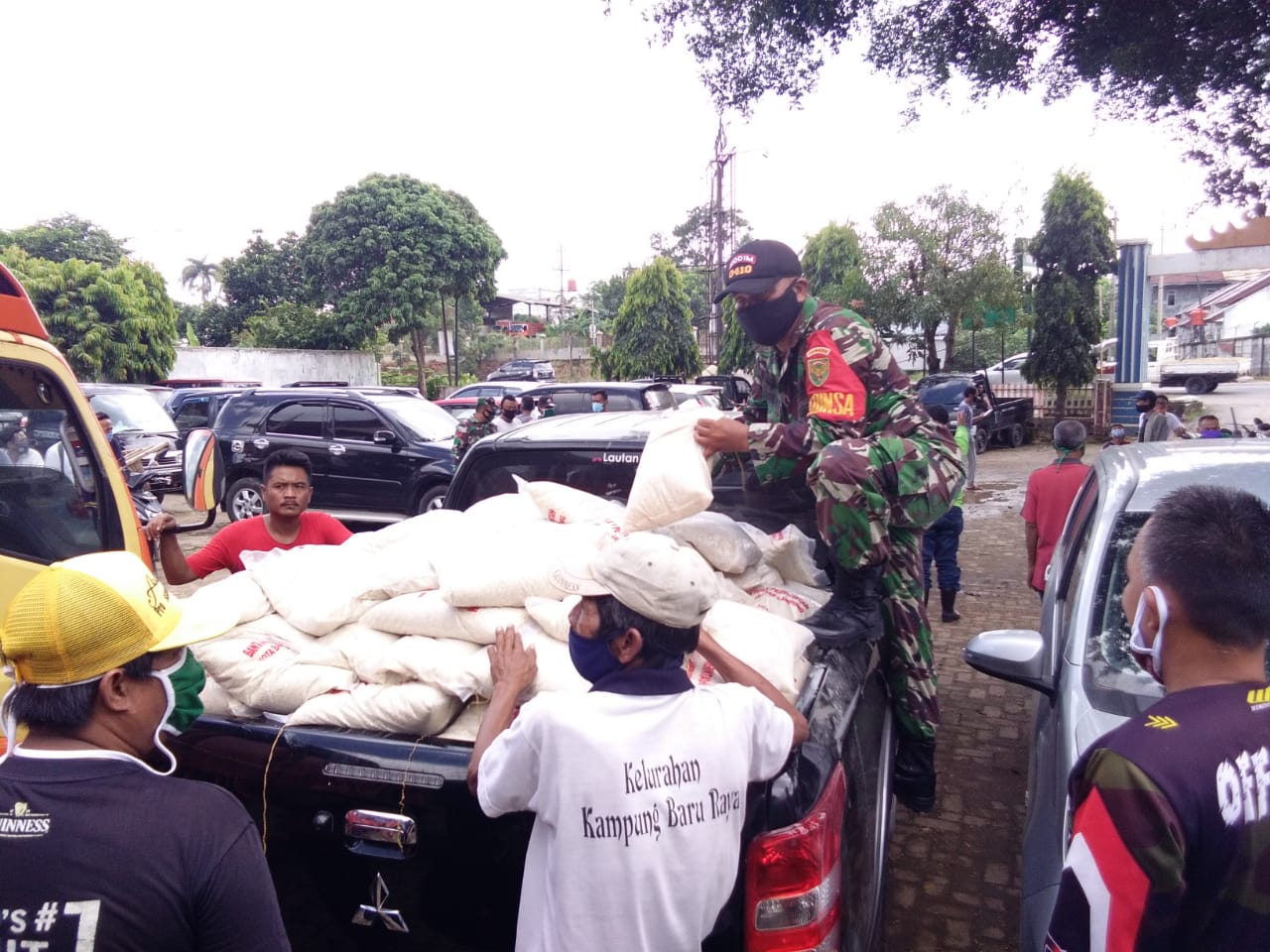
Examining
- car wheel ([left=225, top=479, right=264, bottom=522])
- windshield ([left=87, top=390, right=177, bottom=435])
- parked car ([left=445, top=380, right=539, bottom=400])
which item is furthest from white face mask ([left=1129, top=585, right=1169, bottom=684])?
parked car ([left=445, top=380, right=539, bottom=400])

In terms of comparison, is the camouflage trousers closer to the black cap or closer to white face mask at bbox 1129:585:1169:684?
the black cap

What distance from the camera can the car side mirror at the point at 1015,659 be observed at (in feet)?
8.95

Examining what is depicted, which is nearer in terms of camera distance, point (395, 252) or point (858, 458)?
point (858, 458)

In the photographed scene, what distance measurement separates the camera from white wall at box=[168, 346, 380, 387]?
28.4 meters

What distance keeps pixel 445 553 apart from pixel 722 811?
122cm

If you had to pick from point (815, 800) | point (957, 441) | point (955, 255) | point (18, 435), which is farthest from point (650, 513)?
point (955, 255)

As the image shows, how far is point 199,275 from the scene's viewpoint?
6238 cm

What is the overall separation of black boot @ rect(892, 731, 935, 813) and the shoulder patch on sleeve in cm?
125

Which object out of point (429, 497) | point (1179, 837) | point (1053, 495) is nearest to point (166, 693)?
point (1179, 837)

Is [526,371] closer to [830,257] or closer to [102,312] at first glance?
[830,257]

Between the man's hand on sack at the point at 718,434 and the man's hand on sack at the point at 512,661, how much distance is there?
99 centimetres

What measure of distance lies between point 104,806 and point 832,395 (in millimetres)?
2362

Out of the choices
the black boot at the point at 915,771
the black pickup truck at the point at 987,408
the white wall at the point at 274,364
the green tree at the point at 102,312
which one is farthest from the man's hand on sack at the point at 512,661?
the white wall at the point at 274,364

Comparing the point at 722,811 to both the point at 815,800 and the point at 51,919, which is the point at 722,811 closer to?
the point at 815,800
